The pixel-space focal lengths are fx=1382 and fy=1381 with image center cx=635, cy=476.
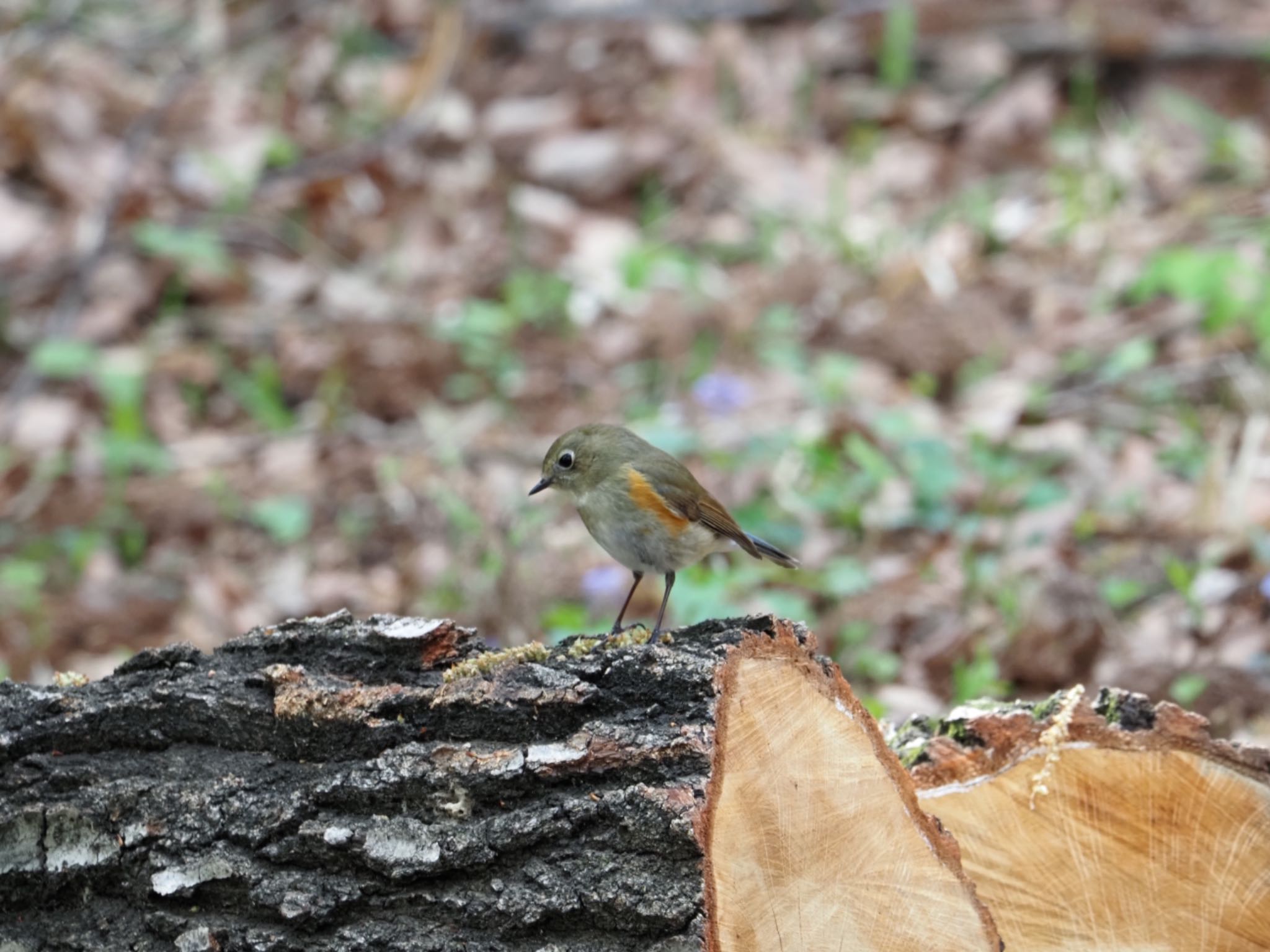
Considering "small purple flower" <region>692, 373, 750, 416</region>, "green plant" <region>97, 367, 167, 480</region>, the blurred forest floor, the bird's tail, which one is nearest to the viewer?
the bird's tail

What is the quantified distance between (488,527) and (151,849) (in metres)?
2.66

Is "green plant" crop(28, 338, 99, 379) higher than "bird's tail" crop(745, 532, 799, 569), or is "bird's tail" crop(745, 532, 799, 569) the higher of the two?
"green plant" crop(28, 338, 99, 379)

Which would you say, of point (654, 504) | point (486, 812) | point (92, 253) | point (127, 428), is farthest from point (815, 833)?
point (92, 253)

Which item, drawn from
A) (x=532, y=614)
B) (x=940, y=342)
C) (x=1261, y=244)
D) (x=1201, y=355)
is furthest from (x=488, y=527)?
(x=1261, y=244)

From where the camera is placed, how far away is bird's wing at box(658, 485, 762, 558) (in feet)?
11.4

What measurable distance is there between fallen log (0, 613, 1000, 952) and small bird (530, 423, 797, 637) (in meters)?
1.04

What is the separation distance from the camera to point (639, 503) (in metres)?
3.46

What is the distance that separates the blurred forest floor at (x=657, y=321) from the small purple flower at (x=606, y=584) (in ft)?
0.08

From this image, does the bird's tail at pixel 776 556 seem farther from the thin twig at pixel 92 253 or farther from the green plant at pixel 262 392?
the thin twig at pixel 92 253

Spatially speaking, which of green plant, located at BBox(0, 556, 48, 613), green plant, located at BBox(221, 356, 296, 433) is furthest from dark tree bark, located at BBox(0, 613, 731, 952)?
green plant, located at BBox(221, 356, 296, 433)

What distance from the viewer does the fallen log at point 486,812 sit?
7.14ft

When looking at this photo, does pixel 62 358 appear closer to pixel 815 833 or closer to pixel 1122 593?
pixel 1122 593

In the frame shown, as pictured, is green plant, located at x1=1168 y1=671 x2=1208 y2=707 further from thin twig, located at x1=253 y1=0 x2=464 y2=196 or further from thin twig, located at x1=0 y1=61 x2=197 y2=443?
thin twig, located at x1=253 y1=0 x2=464 y2=196

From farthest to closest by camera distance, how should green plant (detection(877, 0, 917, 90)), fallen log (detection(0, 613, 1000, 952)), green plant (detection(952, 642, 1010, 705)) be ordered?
1. green plant (detection(877, 0, 917, 90))
2. green plant (detection(952, 642, 1010, 705))
3. fallen log (detection(0, 613, 1000, 952))
